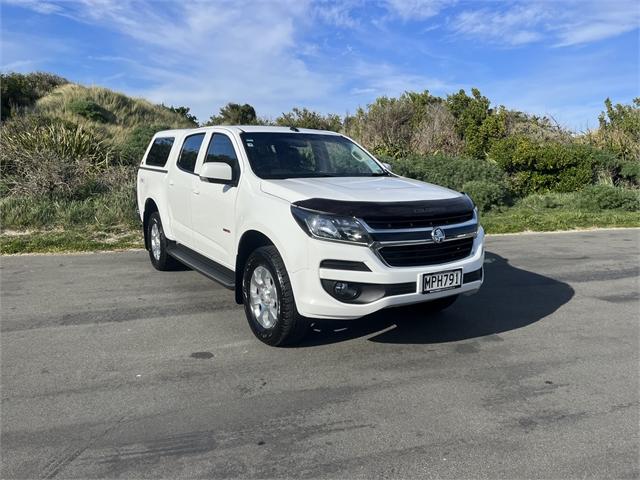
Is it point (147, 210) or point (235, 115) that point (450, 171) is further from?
point (235, 115)

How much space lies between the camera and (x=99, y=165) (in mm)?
13891

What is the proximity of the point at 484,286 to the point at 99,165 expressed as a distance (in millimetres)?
10777

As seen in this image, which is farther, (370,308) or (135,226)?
(135,226)

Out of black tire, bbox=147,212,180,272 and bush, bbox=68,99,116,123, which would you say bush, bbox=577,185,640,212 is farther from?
bush, bbox=68,99,116,123

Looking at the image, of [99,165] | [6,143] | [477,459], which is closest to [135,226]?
[99,165]

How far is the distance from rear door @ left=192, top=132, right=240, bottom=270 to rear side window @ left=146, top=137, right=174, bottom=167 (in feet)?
4.34

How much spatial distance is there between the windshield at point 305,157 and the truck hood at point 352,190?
271mm

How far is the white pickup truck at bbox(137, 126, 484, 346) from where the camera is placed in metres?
4.08

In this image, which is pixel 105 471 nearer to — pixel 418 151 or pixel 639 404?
pixel 639 404

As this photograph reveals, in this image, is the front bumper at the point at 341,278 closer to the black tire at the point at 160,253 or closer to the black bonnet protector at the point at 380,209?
the black bonnet protector at the point at 380,209

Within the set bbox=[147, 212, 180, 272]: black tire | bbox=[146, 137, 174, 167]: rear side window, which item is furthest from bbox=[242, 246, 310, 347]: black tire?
bbox=[146, 137, 174, 167]: rear side window

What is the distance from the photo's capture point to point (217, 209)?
211 inches

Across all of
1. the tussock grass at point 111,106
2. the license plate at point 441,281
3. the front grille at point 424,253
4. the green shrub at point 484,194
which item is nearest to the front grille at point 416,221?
the front grille at point 424,253

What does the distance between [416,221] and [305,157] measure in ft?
5.70
